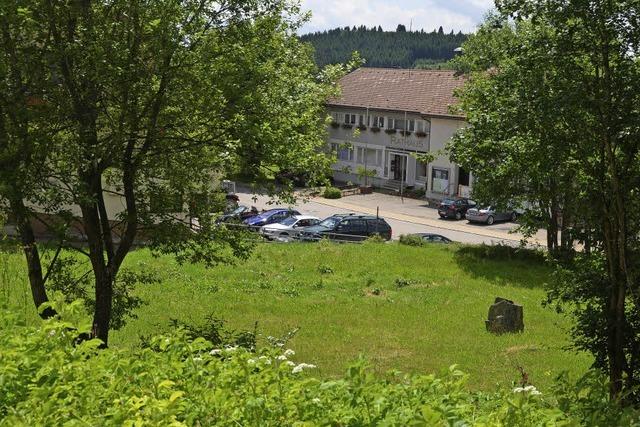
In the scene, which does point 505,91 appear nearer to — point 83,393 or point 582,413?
point 582,413

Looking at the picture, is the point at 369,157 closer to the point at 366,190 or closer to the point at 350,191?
the point at 366,190

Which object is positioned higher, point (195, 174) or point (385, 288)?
point (195, 174)

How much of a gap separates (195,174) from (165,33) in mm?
2543

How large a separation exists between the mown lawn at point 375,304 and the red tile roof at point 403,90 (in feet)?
72.5

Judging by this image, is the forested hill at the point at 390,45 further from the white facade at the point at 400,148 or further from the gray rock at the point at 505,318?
the gray rock at the point at 505,318

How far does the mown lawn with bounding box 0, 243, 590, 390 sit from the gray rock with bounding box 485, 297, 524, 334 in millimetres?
404

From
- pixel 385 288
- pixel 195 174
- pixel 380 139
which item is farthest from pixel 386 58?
pixel 195 174

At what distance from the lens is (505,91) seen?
373 inches

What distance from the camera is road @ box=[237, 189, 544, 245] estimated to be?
1610 inches

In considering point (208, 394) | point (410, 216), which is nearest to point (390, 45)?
point (410, 216)

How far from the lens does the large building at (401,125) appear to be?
50.9 meters

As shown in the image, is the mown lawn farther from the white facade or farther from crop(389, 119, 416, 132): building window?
crop(389, 119, 416, 132): building window

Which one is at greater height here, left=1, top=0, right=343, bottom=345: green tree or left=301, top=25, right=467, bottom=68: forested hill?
left=301, top=25, right=467, bottom=68: forested hill

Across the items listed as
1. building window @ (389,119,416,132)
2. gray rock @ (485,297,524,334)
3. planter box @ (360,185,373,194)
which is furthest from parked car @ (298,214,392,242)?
planter box @ (360,185,373,194)
